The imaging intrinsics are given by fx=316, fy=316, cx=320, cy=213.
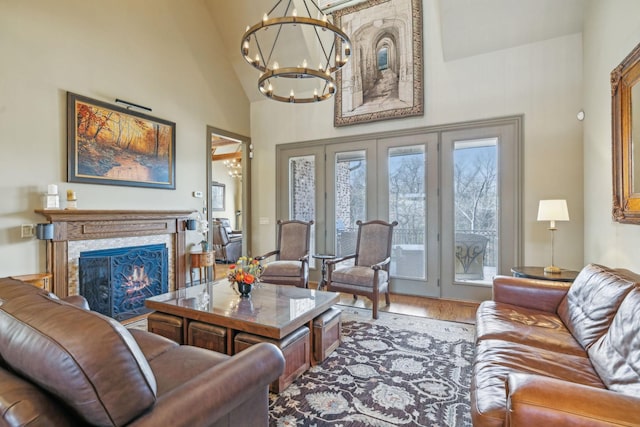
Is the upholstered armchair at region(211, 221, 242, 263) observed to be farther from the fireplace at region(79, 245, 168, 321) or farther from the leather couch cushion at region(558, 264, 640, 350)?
the leather couch cushion at region(558, 264, 640, 350)

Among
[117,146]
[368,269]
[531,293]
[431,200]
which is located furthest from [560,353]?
[117,146]

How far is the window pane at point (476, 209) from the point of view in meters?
4.20

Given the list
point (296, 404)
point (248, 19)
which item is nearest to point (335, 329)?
point (296, 404)

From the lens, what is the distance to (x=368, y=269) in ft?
12.9

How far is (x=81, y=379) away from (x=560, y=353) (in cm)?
226

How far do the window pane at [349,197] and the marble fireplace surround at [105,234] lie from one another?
2.36 metres

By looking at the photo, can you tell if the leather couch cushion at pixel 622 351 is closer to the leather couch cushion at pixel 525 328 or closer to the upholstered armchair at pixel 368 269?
the leather couch cushion at pixel 525 328

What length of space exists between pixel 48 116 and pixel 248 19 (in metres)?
3.24

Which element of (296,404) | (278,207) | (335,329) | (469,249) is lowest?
(296,404)

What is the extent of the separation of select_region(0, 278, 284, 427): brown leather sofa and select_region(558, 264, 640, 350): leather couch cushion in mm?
2037

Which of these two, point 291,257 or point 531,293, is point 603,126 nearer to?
point 531,293

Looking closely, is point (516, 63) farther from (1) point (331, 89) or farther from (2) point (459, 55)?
(1) point (331, 89)

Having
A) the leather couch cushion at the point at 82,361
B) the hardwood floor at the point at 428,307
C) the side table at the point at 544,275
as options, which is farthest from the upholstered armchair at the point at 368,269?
the leather couch cushion at the point at 82,361

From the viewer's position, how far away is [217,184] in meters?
9.79
